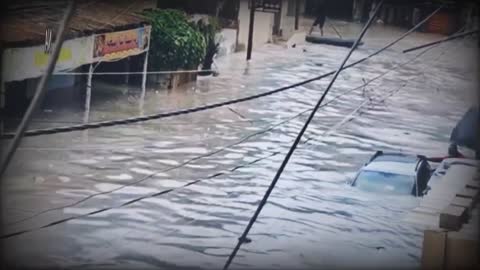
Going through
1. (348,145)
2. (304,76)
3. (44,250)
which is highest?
(304,76)

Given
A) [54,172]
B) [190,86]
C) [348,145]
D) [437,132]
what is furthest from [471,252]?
[54,172]

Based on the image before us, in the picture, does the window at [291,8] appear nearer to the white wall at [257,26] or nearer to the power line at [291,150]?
the white wall at [257,26]

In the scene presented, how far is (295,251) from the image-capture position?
96.0 inches

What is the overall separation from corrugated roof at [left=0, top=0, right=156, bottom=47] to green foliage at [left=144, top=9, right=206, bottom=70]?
2.4 inches

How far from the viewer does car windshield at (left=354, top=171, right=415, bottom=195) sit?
9.07ft

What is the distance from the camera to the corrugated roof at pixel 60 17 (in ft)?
7.96

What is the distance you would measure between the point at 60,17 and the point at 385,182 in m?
1.22

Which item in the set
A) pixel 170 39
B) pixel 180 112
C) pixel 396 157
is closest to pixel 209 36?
pixel 170 39

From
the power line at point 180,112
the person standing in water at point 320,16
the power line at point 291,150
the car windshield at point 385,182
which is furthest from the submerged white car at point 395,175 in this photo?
the person standing in water at point 320,16

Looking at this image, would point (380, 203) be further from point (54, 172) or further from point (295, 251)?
point (54, 172)

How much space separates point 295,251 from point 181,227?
41 centimetres

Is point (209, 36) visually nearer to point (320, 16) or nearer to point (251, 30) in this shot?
point (251, 30)

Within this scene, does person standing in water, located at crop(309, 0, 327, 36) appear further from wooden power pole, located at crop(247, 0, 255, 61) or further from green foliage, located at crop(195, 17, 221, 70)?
green foliage, located at crop(195, 17, 221, 70)

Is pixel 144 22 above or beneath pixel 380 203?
above
